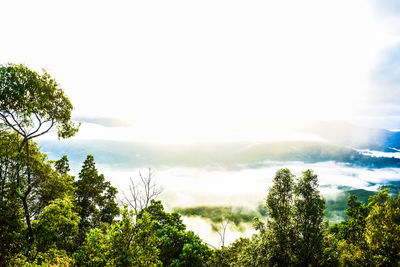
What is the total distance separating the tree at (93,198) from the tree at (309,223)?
24.1 m

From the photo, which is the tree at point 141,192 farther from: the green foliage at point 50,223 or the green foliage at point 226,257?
the green foliage at point 226,257

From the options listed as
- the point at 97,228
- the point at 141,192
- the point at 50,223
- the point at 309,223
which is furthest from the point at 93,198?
the point at 309,223

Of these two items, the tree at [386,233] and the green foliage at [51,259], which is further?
the tree at [386,233]

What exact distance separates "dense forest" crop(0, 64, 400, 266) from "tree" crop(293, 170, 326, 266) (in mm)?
81

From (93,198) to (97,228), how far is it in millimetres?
18112

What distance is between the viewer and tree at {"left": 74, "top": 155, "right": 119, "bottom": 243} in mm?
27578

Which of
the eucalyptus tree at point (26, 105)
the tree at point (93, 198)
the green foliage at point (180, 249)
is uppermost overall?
the eucalyptus tree at point (26, 105)

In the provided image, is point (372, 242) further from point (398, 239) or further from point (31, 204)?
point (31, 204)

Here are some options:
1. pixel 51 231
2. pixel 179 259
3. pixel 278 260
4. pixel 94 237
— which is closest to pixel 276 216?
pixel 278 260

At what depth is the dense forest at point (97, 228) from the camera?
11961 millimetres

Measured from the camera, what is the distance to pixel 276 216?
18.5m

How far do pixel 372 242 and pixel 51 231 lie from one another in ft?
78.0

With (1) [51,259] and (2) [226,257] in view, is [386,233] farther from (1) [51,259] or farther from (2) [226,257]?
(1) [51,259]

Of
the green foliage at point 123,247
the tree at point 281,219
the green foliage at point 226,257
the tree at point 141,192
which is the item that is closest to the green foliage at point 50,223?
the green foliage at point 123,247
